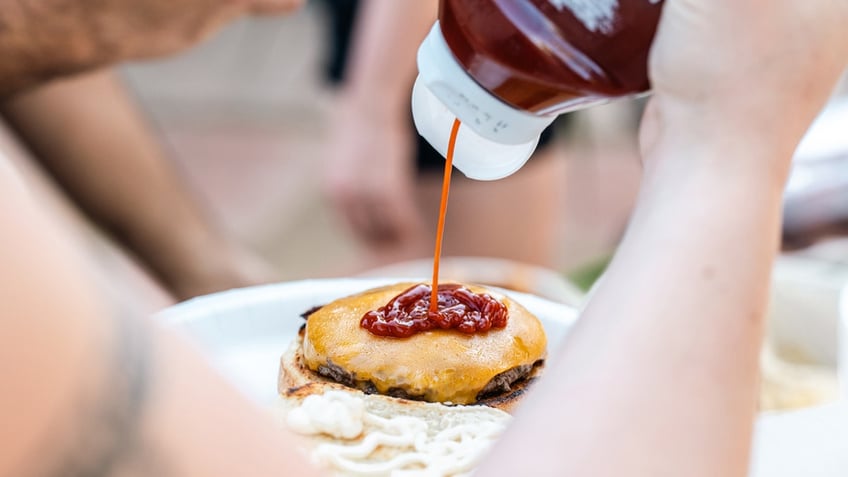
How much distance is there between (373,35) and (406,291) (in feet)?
3.13

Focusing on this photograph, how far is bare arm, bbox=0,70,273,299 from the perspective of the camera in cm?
137

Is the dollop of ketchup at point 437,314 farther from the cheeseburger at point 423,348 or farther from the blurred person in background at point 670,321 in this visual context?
the blurred person in background at point 670,321

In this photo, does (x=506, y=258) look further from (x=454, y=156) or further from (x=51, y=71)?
(x=454, y=156)

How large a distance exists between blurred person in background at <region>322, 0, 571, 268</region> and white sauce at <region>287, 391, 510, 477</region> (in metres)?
1.01

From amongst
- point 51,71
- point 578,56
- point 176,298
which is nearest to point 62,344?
point 578,56

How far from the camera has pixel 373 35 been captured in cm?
170

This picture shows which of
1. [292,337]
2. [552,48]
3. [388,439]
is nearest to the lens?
[552,48]

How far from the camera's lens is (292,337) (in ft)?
3.37

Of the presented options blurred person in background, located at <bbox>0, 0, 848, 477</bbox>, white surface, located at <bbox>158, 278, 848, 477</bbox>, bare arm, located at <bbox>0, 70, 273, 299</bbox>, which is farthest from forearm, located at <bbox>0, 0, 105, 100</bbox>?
blurred person in background, located at <bbox>0, 0, 848, 477</bbox>

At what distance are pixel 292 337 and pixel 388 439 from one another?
0.35 m

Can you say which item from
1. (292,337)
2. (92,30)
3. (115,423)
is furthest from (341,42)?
(115,423)

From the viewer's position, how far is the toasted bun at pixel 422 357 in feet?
2.57

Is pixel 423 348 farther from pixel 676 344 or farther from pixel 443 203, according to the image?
pixel 676 344

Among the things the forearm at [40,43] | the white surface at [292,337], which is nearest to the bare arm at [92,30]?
the forearm at [40,43]
